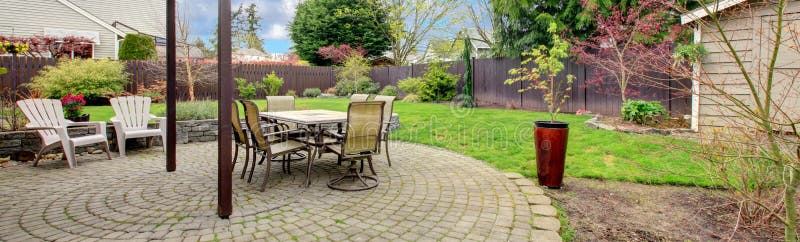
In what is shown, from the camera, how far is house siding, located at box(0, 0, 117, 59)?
572 inches

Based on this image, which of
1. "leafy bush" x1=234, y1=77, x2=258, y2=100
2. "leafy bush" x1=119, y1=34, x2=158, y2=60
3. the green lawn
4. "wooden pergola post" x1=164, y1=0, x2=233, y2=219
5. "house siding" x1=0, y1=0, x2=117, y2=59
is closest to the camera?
"wooden pergola post" x1=164, y1=0, x2=233, y2=219

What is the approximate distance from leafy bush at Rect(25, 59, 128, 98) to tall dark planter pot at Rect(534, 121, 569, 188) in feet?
36.6

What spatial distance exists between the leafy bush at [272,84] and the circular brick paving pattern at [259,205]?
1094 centimetres

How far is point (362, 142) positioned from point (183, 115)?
4.63 m

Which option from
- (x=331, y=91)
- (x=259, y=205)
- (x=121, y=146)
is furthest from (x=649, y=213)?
(x=331, y=91)

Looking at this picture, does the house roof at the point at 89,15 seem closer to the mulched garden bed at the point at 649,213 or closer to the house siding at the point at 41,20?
the house siding at the point at 41,20

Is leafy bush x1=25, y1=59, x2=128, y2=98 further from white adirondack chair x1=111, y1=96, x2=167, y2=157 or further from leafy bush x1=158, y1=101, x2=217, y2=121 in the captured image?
white adirondack chair x1=111, y1=96, x2=167, y2=157

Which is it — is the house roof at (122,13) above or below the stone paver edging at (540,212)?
above

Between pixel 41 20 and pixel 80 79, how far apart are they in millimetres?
7500

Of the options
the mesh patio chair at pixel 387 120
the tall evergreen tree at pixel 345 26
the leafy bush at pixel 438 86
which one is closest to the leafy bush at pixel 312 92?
the leafy bush at pixel 438 86

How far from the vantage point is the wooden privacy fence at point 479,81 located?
9805 mm

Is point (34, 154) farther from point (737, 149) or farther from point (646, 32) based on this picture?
point (646, 32)

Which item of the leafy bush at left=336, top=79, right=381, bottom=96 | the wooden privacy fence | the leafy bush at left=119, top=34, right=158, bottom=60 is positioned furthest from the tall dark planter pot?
the leafy bush at left=119, top=34, right=158, bottom=60

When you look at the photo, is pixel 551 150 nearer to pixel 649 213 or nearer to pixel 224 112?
pixel 649 213
